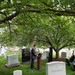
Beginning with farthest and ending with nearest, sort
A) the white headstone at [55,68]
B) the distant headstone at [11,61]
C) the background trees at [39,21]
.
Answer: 1. the distant headstone at [11,61]
2. the white headstone at [55,68]
3. the background trees at [39,21]

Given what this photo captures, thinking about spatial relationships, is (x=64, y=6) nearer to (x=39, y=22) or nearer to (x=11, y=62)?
(x=39, y=22)

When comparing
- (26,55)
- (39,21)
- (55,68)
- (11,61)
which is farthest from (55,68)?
(26,55)

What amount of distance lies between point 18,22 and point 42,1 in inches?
161

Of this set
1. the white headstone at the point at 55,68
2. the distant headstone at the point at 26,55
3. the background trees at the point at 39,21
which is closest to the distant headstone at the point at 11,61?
the distant headstone at the point at 26,55

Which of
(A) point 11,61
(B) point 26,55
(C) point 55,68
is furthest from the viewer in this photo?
(B) point 26,55

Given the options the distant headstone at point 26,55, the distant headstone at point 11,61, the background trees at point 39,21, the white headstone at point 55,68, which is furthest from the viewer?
the distant headstone at point 26,55

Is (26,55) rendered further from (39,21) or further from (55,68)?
(55,68)

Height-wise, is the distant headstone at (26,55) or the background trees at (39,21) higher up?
the background trees at (39,21)

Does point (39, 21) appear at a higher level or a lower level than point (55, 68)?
higher

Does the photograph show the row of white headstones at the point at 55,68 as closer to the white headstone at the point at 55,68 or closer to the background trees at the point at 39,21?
the white headstone at the point at 55,68

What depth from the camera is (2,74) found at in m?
11.3

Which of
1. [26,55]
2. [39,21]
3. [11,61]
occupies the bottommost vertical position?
[11,61]

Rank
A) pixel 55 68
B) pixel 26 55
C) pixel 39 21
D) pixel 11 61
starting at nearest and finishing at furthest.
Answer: pixel 55 68, pixel 39 21, pixel 11 61, pixel 26 55

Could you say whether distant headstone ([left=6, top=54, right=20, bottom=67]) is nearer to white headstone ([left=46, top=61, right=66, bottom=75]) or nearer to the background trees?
the background trees
